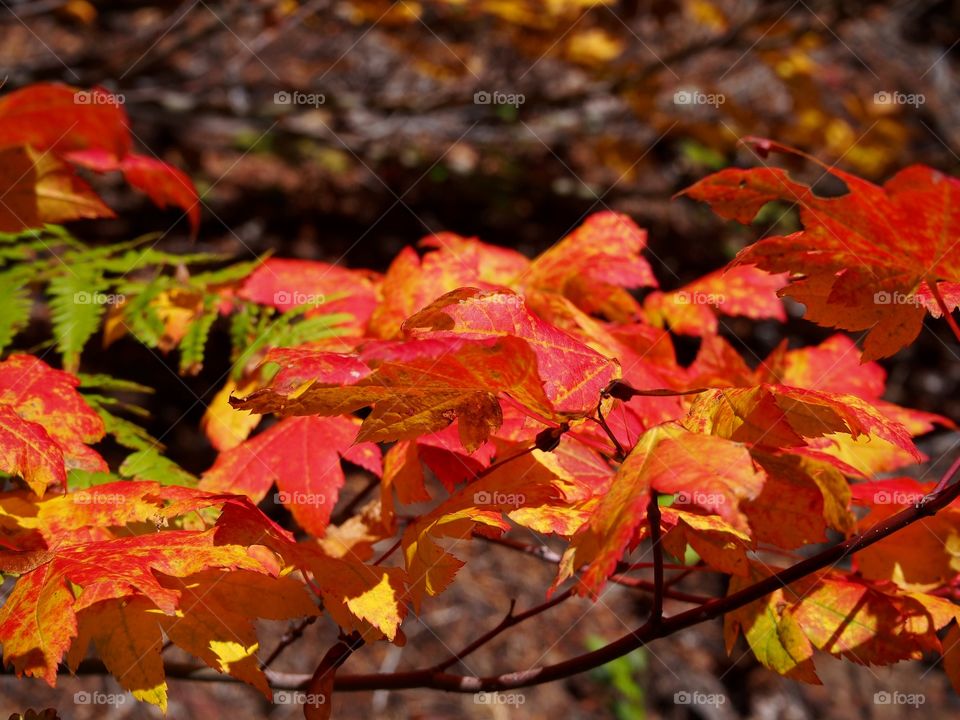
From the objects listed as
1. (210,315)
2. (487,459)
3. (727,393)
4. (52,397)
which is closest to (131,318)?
(210,315)

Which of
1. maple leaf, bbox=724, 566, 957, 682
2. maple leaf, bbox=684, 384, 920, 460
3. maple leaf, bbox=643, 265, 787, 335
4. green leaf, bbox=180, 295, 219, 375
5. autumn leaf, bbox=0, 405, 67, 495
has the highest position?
maple leaf, bbox=643, 265, 787, 335

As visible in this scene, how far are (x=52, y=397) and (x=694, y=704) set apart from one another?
9.27 feet

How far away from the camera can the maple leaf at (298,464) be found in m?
1.13

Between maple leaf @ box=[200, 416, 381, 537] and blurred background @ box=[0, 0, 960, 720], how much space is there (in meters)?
2.00

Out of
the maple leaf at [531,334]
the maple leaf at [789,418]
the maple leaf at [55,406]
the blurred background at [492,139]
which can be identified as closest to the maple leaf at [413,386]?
the maple leaf at [531,334]

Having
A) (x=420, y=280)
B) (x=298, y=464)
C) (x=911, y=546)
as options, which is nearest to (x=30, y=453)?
(x=298, y=464)

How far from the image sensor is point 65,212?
1.22 m

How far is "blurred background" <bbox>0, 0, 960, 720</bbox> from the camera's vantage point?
330cm

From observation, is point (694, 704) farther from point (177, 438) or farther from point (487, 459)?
point (487, 459)

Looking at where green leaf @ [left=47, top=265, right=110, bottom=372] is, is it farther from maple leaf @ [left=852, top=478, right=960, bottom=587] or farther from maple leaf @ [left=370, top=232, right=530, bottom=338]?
maple leaf @ [left=852, top=478, right=960, bottom=587]

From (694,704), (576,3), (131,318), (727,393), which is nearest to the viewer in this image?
(727,393)

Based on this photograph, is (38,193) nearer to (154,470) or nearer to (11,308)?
(11,308)

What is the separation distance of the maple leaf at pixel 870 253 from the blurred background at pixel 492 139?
251 cm

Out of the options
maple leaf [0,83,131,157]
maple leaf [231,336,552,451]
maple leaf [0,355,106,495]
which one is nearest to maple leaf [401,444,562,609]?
maple leaf [231,336,552,451]
